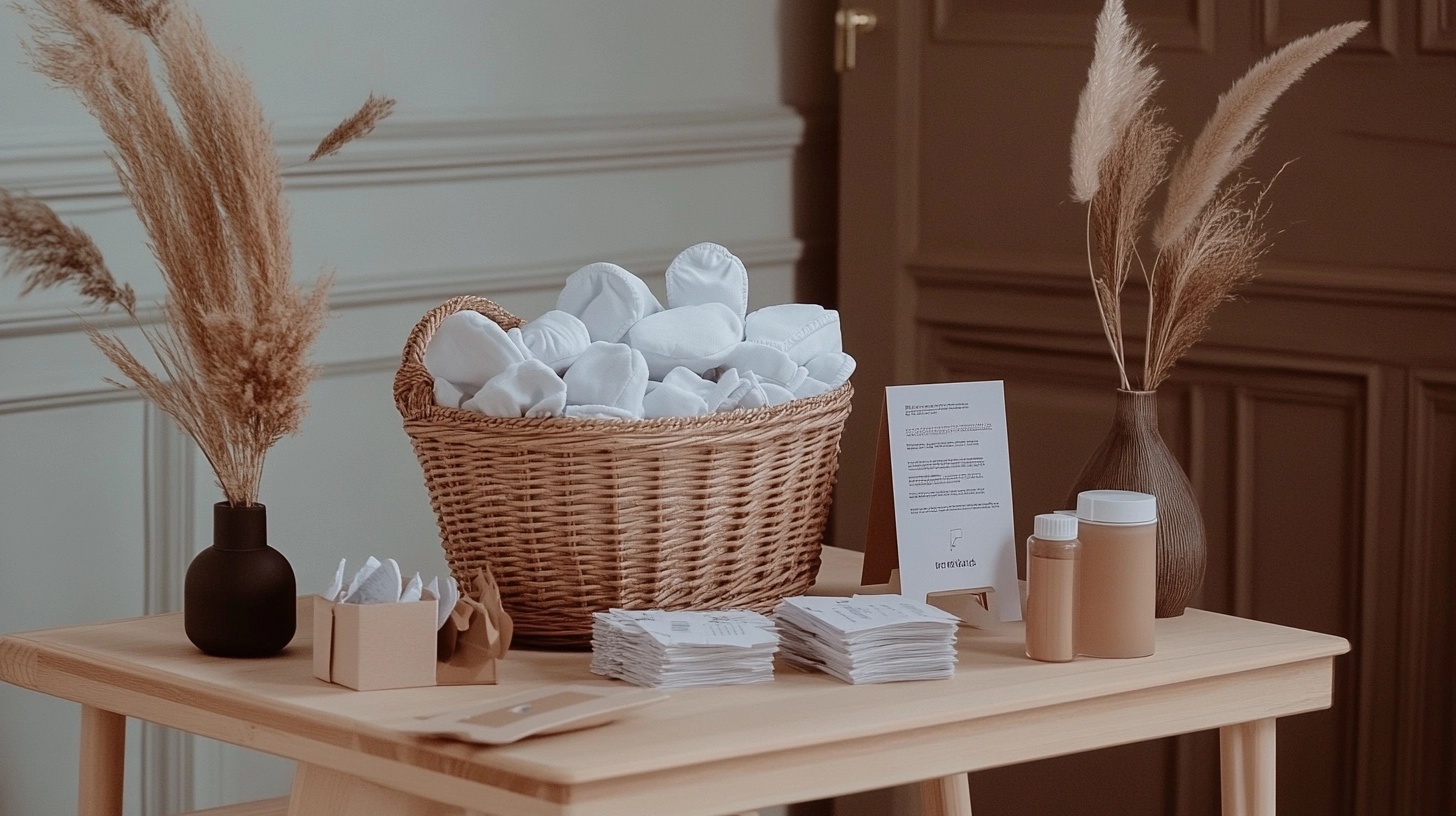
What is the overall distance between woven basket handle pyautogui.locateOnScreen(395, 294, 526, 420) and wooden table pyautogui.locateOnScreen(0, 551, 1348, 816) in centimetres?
22

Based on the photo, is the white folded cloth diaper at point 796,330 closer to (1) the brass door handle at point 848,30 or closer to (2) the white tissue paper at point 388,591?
(2) the white tissue paper at point 388,591

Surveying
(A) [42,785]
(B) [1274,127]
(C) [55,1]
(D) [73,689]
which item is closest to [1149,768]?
(B) [1274,127]

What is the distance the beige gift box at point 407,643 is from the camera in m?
1.44

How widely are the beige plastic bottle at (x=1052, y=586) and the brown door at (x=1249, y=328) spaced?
1.10 m

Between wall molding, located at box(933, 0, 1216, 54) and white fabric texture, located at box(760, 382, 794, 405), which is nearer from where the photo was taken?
white fabric texture, located at box(760, 382, 794, 405)

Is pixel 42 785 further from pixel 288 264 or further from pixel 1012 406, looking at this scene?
pixel 1012 406

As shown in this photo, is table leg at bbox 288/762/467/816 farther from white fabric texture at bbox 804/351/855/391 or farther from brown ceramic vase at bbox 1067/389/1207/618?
brown ceramic vase at bbox 1067/389/1207/618

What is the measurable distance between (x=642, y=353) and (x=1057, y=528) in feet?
1.24

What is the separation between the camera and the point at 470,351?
157 cm

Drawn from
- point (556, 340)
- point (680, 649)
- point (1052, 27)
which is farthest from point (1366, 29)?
point (680, 649)

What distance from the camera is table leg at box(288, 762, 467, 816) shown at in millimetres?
1396

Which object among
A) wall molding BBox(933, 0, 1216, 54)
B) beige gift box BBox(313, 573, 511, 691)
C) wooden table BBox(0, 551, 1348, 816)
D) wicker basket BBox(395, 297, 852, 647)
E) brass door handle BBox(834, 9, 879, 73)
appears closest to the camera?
wooden table BBox(0, 551, 1348, 816)

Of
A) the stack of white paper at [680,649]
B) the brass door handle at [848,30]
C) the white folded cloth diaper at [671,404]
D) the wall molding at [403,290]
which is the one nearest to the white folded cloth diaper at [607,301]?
the white folded cloth diaper at [671,404]

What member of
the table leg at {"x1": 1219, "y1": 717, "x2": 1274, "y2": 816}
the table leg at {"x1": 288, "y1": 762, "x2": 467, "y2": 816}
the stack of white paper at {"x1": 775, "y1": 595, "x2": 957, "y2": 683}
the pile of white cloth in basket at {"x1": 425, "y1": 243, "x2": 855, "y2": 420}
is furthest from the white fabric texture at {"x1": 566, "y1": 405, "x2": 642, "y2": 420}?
the table leg at {"x1": 1219, "y1": 717, "x2": 1274, "y2": 816}
